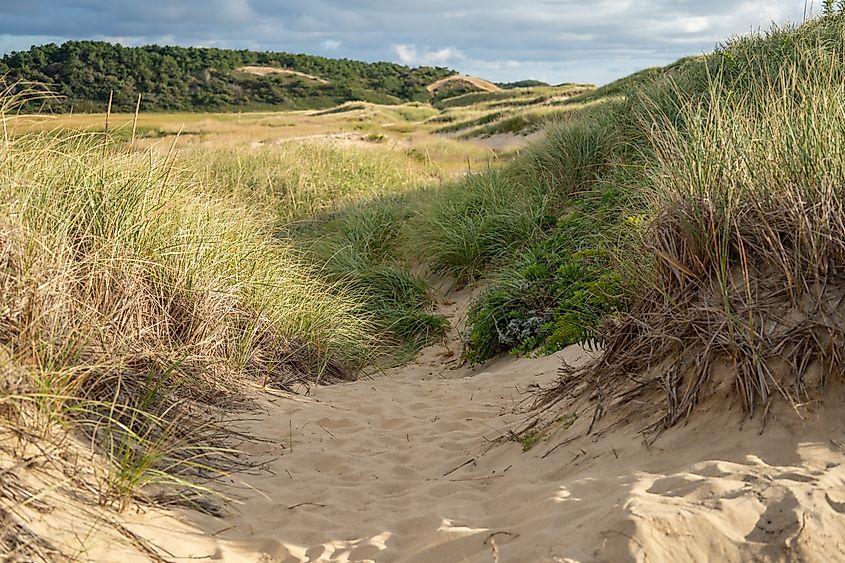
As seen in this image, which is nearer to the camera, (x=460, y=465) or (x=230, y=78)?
(x=460, y=465)

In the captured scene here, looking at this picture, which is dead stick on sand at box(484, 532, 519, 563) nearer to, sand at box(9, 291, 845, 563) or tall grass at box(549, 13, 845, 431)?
sand at box(9, 291, 845, 563)

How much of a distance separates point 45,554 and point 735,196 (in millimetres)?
3557

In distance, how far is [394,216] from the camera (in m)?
11.8

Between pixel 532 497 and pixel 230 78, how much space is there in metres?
51.9

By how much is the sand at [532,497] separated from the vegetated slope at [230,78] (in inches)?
496

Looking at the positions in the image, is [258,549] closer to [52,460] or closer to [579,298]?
[52,460]

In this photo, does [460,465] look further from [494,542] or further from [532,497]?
[494,542]

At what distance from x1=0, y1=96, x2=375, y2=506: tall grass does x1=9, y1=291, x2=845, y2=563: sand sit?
384mm

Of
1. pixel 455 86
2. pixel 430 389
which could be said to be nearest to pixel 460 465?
pixel 430 389

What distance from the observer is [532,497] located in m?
3.58

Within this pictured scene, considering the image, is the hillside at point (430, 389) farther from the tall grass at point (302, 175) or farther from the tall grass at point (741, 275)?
the tall grass at point (302, 175)

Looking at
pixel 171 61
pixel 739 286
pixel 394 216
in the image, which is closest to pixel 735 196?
pixel 739 286

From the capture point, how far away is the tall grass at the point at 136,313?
361cm

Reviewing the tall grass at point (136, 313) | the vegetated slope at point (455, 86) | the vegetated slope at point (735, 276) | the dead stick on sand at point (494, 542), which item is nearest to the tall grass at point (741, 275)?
the vegetated slope at point (735, 276)
